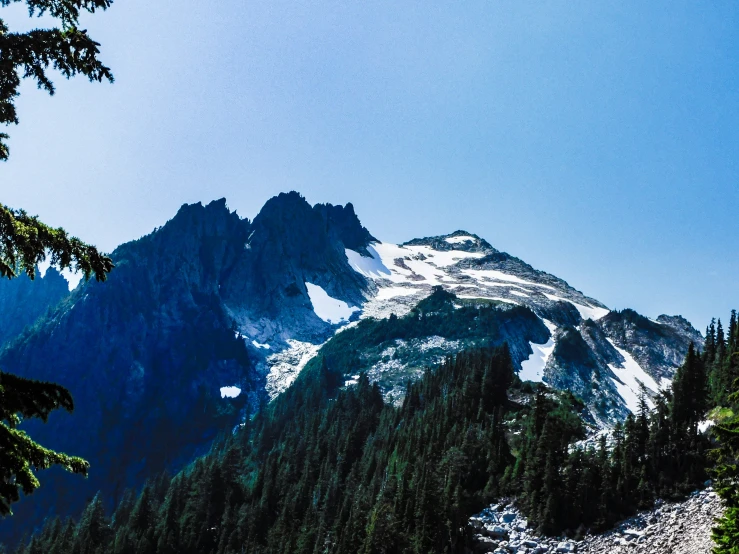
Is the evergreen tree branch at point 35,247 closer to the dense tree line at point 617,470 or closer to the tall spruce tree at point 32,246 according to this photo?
the tall spruce tree at point 32,246

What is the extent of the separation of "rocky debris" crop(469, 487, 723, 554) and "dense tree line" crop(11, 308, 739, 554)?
5.35 ft

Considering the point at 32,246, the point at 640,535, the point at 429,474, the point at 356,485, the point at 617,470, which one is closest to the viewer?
the point at 32,246

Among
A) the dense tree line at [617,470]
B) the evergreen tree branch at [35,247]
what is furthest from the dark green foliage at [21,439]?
the dense tree line at [617,470]

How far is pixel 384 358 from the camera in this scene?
195m

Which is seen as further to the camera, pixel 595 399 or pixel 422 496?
pixel 595 399

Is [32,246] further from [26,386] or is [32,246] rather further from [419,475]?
[419,475]

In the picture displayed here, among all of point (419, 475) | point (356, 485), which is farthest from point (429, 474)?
point (356, 485)

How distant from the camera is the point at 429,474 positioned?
231 feet

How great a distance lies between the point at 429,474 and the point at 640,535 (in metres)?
26.6

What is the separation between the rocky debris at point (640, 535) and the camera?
46594mm

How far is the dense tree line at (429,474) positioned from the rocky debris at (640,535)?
5.35 ft

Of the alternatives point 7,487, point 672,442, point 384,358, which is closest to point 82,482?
point 384,358

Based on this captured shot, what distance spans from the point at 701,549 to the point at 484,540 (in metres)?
21.0

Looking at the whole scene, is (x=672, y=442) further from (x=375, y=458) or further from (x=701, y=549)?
(x=375, y=458)
